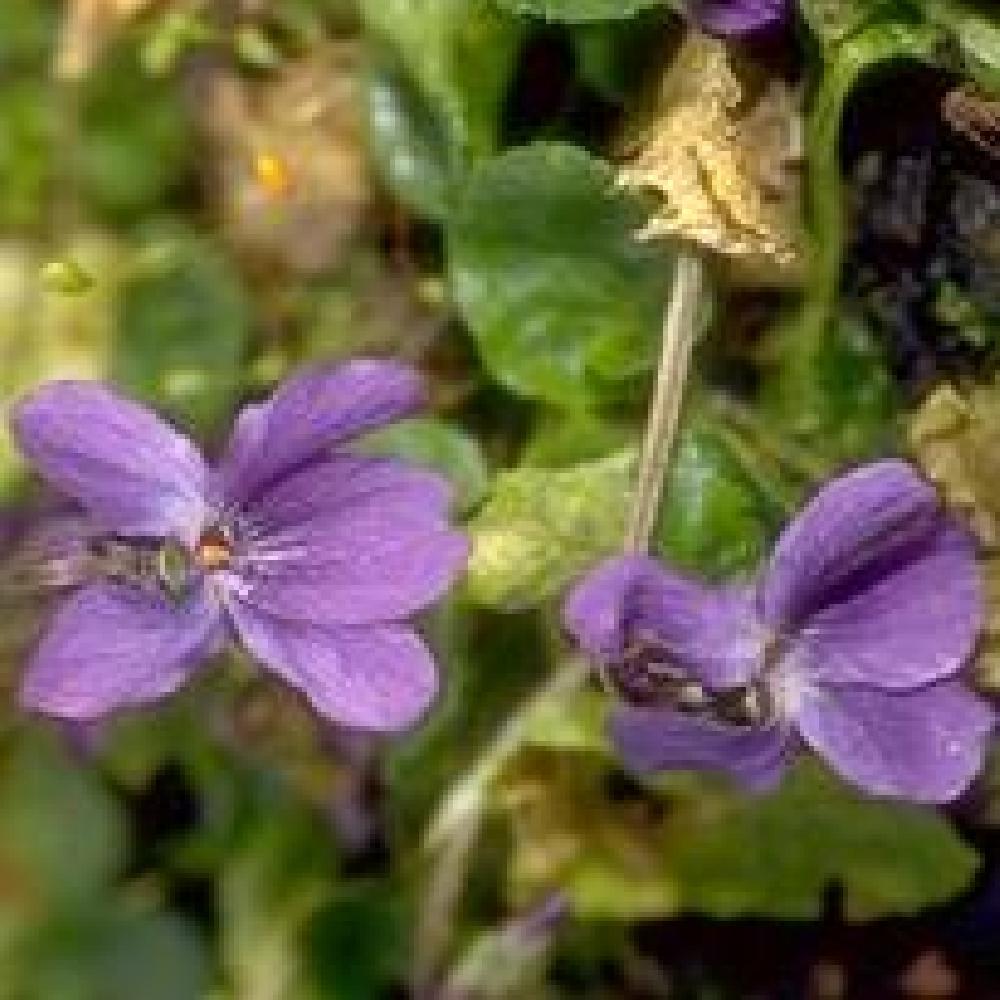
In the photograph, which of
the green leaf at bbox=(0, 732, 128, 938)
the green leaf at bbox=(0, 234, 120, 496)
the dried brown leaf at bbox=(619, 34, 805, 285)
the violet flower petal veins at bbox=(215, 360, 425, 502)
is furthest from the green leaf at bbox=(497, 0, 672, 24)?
the green leaf at bbox=(0, 732, 128, 938)

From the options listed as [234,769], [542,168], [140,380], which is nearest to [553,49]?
[542,168]

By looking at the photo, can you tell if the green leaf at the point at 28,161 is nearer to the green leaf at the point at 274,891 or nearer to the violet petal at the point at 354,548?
the green leaf at the point at 274,891

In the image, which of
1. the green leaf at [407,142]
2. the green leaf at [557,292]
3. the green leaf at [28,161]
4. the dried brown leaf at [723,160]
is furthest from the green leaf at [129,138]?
the dried brown leaf at [723,160]

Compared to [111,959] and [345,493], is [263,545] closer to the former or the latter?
[345,493]

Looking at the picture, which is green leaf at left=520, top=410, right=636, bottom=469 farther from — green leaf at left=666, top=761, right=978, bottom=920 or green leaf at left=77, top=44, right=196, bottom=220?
green leaf at left=77, top=44, right=196, bottom=220

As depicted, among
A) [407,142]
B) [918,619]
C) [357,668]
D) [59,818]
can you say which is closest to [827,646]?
[918,619]
